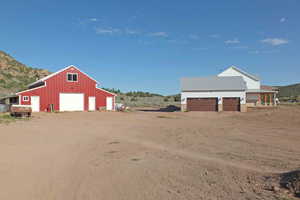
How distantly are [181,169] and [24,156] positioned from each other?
4.93 m

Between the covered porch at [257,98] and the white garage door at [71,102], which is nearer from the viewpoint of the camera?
the white garage door at [71,102]

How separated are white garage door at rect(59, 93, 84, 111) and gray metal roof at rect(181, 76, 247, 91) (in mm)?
14321

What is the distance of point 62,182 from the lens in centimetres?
510

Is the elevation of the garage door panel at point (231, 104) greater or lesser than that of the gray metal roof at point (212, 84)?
lesser

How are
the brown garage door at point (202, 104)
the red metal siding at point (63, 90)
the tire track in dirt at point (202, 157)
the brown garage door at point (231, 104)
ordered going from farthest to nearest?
the brown garage door at point (202, 104) < the brown garage door at point (231, 104) < the red metal siding at point (63, 90) < the tire track in dirt at point (202, 157)

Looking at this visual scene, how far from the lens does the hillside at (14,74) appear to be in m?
53.3

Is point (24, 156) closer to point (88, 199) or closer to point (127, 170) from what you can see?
point (127, 170)

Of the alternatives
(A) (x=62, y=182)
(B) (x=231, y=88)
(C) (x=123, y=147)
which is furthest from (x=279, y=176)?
(B) (x=231, y=88)

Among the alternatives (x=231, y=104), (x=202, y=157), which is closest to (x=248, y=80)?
(x=231, y=104)

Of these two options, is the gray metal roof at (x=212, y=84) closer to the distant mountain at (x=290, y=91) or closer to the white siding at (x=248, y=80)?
the white siding at (x=248, y=80)

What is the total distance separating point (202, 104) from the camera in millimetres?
31672

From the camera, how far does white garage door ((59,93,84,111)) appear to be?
31.5 meters

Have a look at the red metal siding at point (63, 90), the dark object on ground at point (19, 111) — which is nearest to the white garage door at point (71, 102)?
the red metal siding at point (63, 90)

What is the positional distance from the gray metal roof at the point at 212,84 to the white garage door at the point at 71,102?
14321mm
